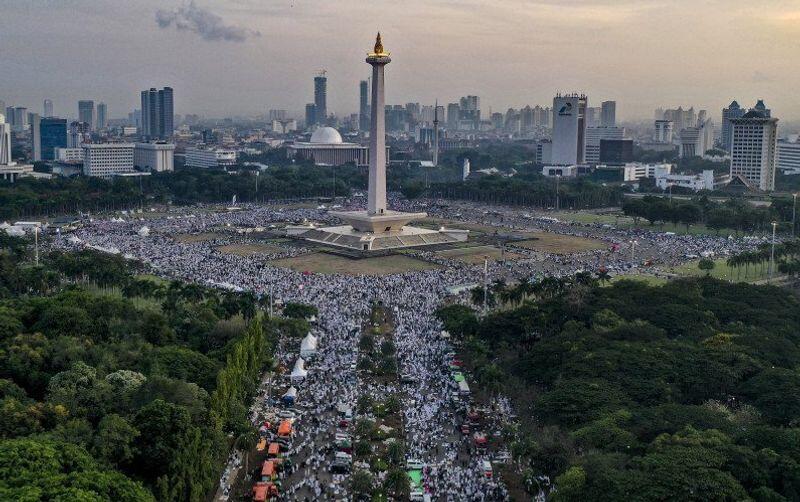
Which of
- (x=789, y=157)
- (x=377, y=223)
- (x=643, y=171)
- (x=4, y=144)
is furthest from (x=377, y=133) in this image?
(x=789, y=157)

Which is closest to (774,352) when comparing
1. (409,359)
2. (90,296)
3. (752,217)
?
(409,359)

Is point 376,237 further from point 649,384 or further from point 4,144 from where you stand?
point 4,144

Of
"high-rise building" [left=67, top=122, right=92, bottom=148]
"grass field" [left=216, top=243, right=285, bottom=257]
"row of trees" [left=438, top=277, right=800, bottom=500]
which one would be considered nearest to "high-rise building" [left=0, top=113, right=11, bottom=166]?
"high-rise building" [left=67, top=122, right=92, bottom=148]

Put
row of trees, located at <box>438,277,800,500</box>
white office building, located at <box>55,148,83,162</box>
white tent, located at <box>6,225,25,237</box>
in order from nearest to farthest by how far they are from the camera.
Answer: row of trees, located at <box>438,277,800,500</box>
white tent, located at <box>6,225,25,237</box>
white office building, located at <box>55,148,83,162</box>

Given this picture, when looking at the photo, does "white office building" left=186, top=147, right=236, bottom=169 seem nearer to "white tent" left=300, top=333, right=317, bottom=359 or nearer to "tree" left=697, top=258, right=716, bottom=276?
"tree" left=697, top=258, right=716, bottom=276

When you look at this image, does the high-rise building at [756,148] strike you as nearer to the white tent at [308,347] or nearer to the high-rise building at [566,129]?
the high-rise building at [566,129]
